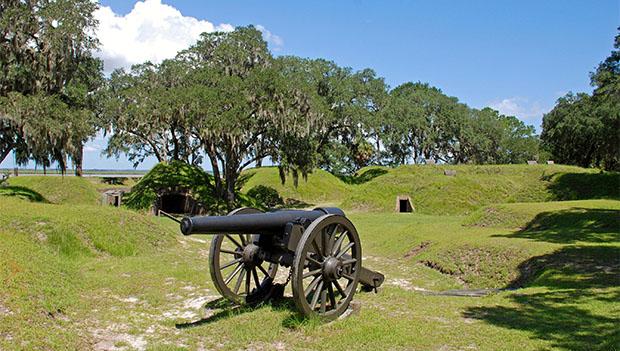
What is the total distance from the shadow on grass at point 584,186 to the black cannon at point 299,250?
966 inches

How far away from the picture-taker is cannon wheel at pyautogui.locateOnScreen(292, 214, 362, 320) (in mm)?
6898

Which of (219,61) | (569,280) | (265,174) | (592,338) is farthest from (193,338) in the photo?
(265,174)

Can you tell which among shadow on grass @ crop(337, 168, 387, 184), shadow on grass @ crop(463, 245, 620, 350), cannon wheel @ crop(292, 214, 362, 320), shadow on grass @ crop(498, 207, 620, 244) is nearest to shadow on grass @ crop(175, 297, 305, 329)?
cannon wheel @ crop(292, 214, 362, 320)

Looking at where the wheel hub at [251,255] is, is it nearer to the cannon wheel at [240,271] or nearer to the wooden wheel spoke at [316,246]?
the cannon wheel at [240,271]

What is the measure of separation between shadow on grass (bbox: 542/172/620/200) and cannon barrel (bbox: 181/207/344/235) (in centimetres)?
2495

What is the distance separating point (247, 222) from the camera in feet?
23.6

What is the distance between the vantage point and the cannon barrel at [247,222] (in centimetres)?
651

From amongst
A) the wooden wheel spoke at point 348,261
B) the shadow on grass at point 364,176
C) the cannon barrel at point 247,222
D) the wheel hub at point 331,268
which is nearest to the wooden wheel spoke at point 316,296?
the wheel hub at point 331,268

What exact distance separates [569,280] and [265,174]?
34.3 metres

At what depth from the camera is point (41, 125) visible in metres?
21.5

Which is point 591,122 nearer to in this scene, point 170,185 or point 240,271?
point 170,185

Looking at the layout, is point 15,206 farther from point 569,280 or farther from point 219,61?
point 219,61

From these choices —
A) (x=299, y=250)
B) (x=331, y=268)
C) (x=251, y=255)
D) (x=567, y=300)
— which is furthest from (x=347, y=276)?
(x=567, y=300)

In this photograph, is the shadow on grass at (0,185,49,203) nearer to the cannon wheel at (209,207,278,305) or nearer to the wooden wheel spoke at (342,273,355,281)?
the cannon wheel at (209,207,278,305)
